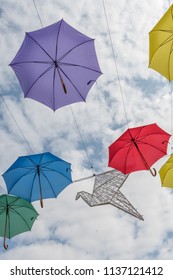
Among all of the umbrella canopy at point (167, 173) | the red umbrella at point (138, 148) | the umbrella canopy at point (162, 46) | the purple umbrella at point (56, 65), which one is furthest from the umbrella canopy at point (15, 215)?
the umbrella canopy at point (162, 46)

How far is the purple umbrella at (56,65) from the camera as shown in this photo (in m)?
10.0

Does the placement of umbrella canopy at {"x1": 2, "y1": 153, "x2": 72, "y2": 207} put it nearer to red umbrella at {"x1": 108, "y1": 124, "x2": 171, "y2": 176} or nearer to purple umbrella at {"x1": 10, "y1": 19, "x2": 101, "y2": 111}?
red umbrella at {"x1": 108, "y1": 124, "x2": 171, "y2": 176}

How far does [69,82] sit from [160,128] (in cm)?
443

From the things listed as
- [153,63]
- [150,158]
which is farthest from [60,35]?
[150,158]

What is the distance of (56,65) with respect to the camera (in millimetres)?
10406

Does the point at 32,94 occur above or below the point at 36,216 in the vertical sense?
above

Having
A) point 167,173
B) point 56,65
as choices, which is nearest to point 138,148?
point 167,173

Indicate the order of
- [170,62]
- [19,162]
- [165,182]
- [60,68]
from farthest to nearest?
1. [165,182]
2. [19,162]
3. [60,68]
4. [170,62]

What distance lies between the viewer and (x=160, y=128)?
12.1 metres

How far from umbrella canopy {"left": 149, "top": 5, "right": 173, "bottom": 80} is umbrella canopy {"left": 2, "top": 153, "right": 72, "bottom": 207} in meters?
5.44

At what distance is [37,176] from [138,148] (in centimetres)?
461

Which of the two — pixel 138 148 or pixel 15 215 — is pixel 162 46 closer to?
pixel 138 148

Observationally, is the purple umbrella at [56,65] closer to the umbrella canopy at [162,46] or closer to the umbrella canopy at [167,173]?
the umbrella canopy at [162,46]

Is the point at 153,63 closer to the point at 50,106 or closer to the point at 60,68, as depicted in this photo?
the point at 60,68
